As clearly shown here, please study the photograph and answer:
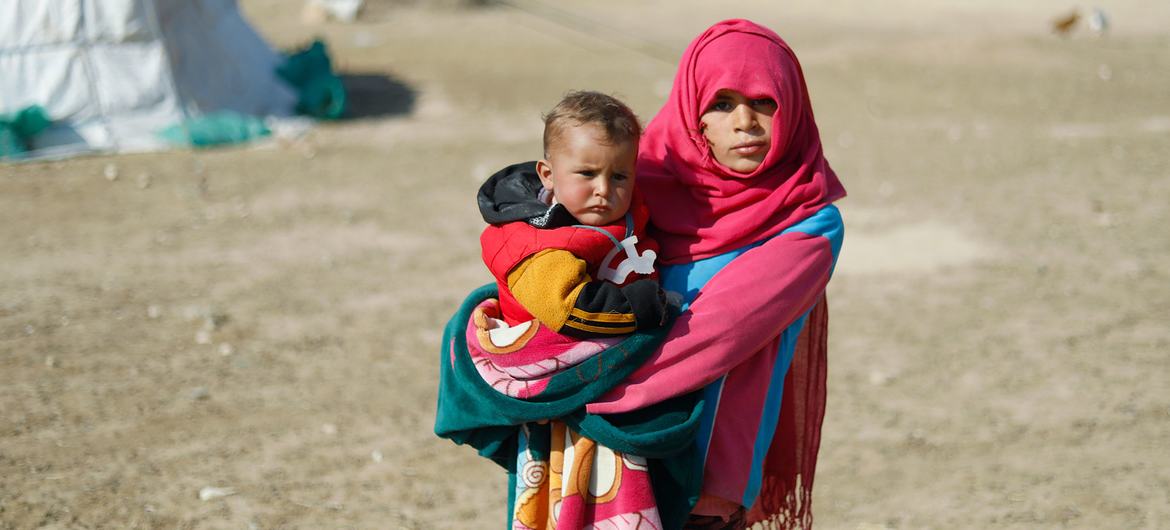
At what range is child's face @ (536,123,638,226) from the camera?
226 centimetres

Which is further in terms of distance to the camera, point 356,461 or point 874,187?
point 874,187

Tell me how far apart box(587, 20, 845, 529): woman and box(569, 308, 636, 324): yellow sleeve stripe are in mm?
142

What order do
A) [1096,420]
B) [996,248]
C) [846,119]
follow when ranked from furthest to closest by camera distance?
[846,119]
[996,248]
[1096,420]

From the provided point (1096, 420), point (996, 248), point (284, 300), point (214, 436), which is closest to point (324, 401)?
point (214, 436)

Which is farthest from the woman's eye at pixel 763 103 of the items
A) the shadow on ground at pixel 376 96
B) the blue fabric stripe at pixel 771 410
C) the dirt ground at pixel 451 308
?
the shadow on ground at pixel 376 96

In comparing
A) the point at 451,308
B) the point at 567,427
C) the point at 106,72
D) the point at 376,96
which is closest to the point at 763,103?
the point at 567,427

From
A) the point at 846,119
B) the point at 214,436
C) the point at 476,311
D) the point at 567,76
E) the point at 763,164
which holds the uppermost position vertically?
the point at 846,119

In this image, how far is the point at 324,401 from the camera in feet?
16.8

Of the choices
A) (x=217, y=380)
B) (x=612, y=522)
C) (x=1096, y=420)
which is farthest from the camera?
(x=217, y=380)

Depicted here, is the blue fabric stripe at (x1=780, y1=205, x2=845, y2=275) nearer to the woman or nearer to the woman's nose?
the woman

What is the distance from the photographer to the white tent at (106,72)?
9086mm

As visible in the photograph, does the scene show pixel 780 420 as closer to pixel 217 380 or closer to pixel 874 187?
pixel 217 380

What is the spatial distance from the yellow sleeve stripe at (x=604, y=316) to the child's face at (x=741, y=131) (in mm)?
505

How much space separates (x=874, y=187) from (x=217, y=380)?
16.6 feet
